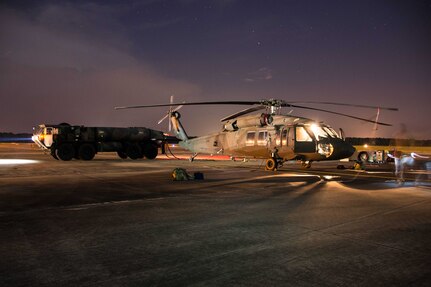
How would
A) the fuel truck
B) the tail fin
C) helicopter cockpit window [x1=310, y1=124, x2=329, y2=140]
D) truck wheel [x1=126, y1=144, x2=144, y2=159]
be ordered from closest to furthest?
helicopter cockpit window [x1=310, y1=124, x2=329, y2=140], the tail fin, the fuel truck, truck wheel [x1=126, y1=144, x2=144, y2=159]

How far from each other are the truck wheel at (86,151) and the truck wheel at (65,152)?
21.7 inches

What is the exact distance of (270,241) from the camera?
4984 millimetres

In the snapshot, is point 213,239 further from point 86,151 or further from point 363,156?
point 363,156

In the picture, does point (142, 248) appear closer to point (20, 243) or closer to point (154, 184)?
point (20, 243)

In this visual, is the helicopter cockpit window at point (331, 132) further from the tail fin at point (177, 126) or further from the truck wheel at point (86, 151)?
the truck wheel at point (86, 151)

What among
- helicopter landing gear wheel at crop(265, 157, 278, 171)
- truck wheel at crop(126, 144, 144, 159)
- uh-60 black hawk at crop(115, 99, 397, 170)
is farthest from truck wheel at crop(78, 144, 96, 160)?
helicopter landing gear wheel at crop(265, 157, 278, 171)

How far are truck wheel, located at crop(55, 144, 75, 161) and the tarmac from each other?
15.8m

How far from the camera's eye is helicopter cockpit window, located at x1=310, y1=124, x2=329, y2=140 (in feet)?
54.6

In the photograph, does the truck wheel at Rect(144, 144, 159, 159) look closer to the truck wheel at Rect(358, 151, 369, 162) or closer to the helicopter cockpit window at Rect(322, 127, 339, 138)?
the helicopter cockpit window at Rect(322, 127, 339, 138)

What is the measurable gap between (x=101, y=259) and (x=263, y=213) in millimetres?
3663

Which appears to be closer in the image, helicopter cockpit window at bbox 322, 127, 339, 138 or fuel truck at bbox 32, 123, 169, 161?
helicopter cockpit window at bbox 322, 127, 339, 138

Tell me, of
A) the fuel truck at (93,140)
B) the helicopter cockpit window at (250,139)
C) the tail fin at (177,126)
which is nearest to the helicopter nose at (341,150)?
the helicopter cockpit window at (250,139)

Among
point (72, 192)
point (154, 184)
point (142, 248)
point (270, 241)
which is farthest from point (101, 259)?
point (154, 184)

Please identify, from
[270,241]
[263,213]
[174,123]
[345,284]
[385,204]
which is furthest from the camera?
[174,123]
